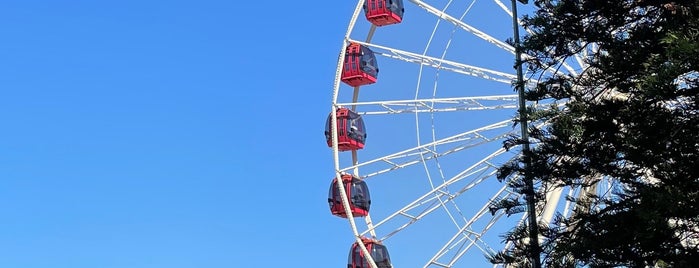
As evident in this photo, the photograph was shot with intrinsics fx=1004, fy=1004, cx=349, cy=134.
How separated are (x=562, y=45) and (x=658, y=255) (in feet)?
9.11

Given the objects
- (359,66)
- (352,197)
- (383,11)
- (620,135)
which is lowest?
(620,135)

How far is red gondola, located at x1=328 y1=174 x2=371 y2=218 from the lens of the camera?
23.1m

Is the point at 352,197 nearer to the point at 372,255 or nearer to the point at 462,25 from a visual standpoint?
the point at 372,255

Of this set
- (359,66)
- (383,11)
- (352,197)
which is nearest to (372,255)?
(352,197)

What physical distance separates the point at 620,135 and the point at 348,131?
1281 cm

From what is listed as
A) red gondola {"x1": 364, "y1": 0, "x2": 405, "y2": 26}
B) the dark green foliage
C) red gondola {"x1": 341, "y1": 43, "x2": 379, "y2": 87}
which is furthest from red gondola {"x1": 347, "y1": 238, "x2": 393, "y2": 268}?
the dark green foliage

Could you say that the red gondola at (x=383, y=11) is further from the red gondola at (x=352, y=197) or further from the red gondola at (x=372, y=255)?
the red gondola at (x=372, y=255)

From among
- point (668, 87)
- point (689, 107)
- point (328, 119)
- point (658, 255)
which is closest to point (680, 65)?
point (668, 87)

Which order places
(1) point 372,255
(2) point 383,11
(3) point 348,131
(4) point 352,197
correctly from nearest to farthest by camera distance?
(1) point 372,255 < (4) point 352,197 < (3) point 348,131 < (2) point 383,11

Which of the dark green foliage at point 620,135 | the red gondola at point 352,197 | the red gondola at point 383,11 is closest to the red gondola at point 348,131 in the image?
the red gondola at point 352,197

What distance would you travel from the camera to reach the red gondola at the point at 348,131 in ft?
77.5

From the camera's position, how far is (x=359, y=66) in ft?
79.0

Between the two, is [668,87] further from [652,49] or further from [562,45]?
[562,45]

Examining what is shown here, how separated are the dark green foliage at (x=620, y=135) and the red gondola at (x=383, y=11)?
1220 centimetres
